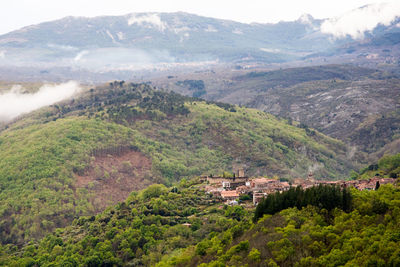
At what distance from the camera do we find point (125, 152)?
138500 millimetres

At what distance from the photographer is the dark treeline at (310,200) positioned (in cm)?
4778

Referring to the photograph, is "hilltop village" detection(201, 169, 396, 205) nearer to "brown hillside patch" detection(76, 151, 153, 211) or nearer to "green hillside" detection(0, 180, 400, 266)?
"green hillside" detection(0, 180, 400, 266)

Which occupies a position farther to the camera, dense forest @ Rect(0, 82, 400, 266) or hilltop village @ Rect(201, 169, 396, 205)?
hilltop village @ Rect(201, 169, 396, 205)

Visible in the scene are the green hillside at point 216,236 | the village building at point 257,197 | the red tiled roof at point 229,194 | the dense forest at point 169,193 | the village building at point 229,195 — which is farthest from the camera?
the red tiled roof at point 229,194

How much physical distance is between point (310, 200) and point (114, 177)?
83.4 metres

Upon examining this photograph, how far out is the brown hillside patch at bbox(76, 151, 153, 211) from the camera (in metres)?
117

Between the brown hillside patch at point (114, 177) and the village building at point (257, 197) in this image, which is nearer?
the village building at point (257, 197)

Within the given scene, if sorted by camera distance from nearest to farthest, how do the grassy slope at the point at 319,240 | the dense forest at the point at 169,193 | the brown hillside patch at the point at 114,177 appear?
the grassy slope at the point at 319,240 → the dense forest at the point at 169,193 → the brown hillside patch at the point at 114,177

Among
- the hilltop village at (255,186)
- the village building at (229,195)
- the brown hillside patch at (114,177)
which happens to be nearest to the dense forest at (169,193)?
the brown hillside patch at (114,177)

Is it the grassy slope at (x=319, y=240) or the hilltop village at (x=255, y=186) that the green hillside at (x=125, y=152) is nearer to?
the hilltop village at (x=255, y=186)

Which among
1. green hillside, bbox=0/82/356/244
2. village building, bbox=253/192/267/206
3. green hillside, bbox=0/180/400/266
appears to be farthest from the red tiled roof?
green hillside, bbox=0/82/356/244

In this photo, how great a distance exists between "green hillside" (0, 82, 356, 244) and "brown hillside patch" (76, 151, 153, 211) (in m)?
0.27

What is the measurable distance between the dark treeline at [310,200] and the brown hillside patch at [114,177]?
6454 cm

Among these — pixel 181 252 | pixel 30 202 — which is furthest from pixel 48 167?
pixel 181 252
